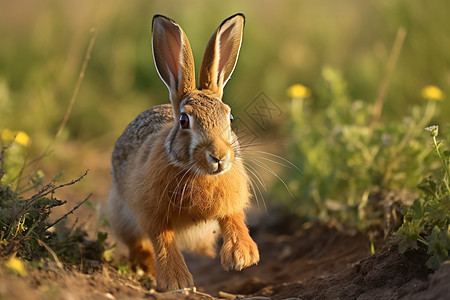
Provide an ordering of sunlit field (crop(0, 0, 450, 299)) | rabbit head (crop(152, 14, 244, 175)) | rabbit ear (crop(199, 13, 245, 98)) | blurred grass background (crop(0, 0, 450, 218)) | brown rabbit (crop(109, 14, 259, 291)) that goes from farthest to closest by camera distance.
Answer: blurred grass background (crop(0, 0, 450, 218))
rabbit ear (crop(199, 13, 245, 98))
sunlit field (crop(0, 0, 450, 299))
brown rabbit (crop(109, 14, 259, 291))
rabbit head (crop(152, 14, 244, 175))

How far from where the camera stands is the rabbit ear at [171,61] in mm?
4168

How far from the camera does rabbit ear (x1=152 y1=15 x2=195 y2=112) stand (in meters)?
4.17

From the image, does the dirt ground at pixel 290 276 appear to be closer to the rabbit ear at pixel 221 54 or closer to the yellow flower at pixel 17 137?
the yellow flower at pixel 17 137

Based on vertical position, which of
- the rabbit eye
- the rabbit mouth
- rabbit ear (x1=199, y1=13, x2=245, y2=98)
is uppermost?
rabbit ear (x1=199, y1=13, x2=245, y2=98)

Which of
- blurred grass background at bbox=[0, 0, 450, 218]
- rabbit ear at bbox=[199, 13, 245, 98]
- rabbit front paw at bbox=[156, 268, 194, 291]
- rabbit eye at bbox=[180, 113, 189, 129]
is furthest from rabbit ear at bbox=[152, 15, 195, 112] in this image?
blurred grass background at bbox=[0, 0, 450, 218]

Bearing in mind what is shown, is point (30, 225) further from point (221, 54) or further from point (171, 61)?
point (221, 54)

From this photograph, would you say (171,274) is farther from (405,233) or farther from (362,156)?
(362,156)

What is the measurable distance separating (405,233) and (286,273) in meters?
1.68

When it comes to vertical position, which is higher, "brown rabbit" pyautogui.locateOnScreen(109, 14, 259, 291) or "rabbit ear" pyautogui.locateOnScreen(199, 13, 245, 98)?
"rabbit ear" pyautogui.locateOnScreen(199, 13, 245, 98)

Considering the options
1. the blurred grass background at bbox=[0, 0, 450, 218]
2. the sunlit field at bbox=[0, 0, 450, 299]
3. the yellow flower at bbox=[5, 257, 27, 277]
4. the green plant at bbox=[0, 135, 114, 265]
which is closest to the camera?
the yellow flower at bbox=[5, 257, 27, 277]

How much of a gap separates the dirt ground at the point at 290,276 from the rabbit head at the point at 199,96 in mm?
857

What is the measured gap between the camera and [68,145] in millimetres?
7711

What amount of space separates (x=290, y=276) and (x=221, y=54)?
6.34 ft

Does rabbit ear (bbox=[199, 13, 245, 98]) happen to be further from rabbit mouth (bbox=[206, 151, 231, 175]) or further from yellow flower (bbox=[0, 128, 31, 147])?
yellow flower (bbox=[0, 128, 31, 147])
